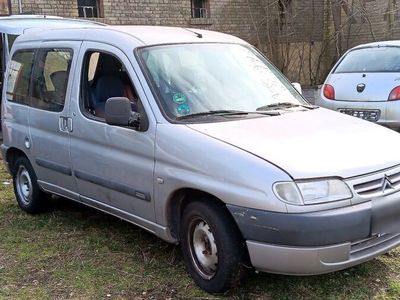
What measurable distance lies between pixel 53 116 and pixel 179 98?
1557 mm

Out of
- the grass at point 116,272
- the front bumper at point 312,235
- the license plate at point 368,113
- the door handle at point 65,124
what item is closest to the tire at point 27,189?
the grass at point 116,272

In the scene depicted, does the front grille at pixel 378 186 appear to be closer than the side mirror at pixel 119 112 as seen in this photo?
Yes

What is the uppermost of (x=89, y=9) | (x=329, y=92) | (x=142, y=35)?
(x=89, y=9)

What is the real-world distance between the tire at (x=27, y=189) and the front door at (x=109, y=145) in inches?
40.4

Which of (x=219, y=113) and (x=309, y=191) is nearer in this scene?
(x=309, y=191)

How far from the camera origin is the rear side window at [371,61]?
307 inches

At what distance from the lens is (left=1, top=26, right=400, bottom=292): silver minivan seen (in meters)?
3.25

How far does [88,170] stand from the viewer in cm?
464

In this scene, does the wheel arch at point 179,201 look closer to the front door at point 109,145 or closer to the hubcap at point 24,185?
the front door at point 109,145

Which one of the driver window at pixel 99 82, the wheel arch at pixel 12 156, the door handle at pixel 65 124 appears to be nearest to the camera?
the driver window at pixel 99 82

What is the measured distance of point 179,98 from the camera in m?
4.06

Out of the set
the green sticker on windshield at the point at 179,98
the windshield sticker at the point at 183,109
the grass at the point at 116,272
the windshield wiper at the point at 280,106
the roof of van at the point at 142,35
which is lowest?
the grass at the point at 116,272

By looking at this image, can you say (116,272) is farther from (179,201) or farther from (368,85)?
(368,85)

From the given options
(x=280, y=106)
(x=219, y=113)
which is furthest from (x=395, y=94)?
(x=219, y=113)
